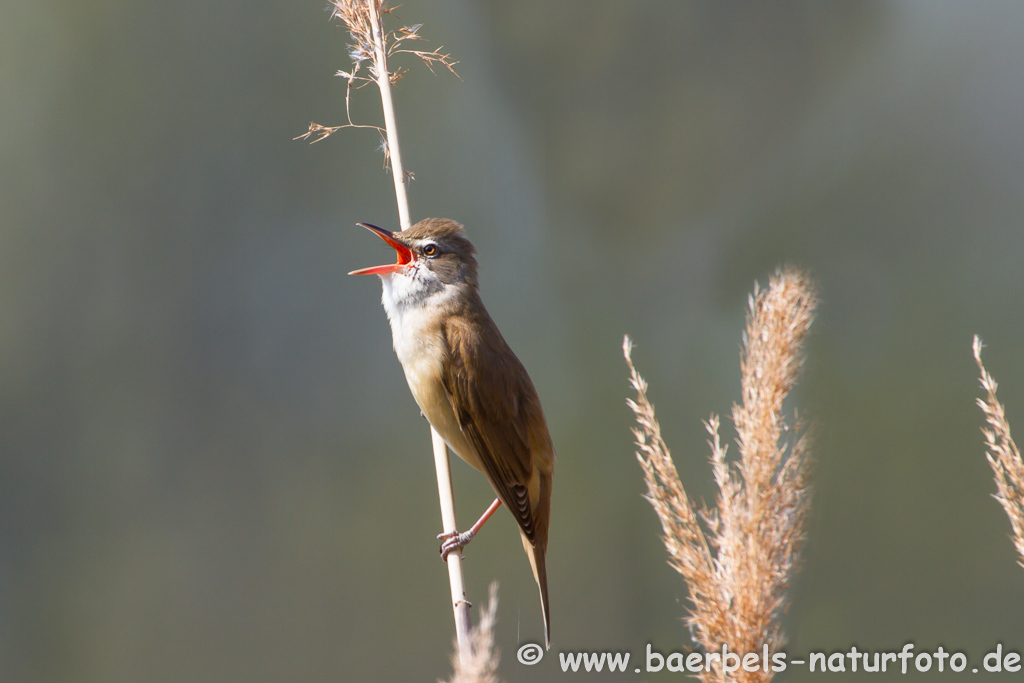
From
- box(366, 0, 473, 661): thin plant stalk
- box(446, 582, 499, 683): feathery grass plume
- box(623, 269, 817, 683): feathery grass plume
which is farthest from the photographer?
box(366, 0, 473, 661): thin plant stalk

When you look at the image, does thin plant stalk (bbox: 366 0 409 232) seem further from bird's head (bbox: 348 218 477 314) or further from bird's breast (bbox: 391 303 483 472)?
bird's breast (bbox: 391 303 483 472)

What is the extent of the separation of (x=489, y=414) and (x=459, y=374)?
83 millimetres

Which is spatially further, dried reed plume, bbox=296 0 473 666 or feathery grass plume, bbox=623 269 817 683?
dried reed plume, bbox=296 0 473 666

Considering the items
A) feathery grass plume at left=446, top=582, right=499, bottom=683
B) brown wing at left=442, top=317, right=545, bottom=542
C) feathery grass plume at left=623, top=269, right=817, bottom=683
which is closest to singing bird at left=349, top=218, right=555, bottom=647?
brown wing at left=442, top=317, right=545, bottom=542

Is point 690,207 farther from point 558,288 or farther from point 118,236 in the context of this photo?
point 118,236

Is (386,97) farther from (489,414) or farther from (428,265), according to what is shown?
(489,414)

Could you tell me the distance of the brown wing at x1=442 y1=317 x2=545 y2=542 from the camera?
44.1 inches

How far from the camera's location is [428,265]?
1121 mm

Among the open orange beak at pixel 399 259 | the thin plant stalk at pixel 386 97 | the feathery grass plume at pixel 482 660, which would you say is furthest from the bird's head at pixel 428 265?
the feathery grass plume at pixel 482 660

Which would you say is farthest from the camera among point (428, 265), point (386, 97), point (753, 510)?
point (428, 265)

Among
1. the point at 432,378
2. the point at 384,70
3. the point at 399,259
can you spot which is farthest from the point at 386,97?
the point at 432,378

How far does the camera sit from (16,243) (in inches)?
66.4

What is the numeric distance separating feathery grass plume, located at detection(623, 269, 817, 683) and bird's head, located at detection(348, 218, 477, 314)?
0.40 metres

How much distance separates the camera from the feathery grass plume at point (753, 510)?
758 mm
